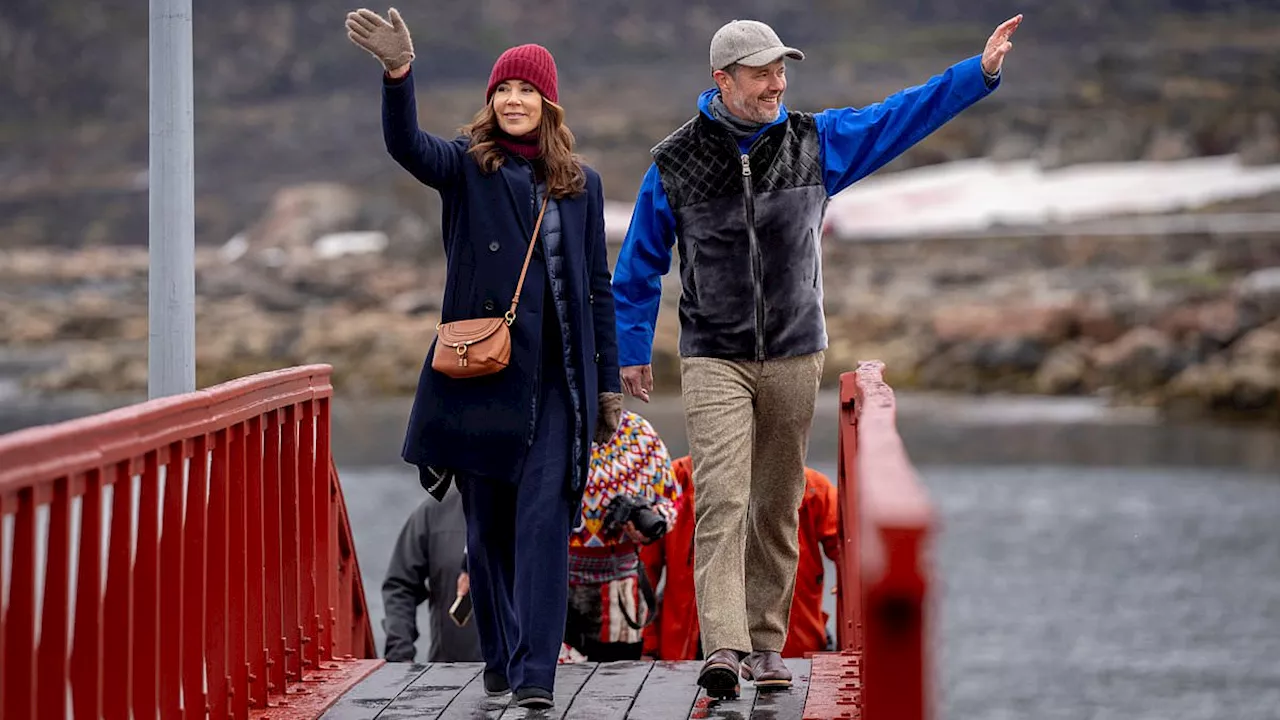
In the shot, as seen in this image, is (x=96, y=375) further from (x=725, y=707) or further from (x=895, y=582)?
(x=895, y=582)

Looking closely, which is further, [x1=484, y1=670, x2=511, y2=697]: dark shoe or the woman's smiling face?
[x1=484, y1=670, x2=511, y2=697]: dark shoe

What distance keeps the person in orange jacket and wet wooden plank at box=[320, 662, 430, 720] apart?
0.95 meters

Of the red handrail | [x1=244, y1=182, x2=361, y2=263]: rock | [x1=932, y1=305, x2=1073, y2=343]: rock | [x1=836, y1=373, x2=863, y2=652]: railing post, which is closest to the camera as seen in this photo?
the red handrail

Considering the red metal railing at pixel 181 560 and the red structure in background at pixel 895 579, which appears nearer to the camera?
the red structure in background at pixel 895 579

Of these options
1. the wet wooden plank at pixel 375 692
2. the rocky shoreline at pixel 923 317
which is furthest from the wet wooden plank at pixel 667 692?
the rocky shoreline at pixel 923 317

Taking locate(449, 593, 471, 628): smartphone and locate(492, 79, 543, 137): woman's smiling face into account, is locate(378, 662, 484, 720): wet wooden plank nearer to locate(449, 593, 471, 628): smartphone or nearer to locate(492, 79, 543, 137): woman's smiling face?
locate(449, 593, 471, 628): smartphone

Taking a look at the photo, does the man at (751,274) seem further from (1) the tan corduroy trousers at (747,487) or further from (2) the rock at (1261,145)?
(2) the rock at (1261,145)

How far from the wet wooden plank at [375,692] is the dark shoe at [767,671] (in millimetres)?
883

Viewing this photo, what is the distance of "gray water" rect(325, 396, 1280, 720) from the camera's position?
2469cm

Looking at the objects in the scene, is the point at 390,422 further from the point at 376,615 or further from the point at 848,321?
the point at 376,615

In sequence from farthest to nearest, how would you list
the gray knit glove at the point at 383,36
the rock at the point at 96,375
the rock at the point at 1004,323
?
1. the rock at the point at 96,375
2. the rock at the point at 1004,323
3. the gray knit glove at the point at 383,36

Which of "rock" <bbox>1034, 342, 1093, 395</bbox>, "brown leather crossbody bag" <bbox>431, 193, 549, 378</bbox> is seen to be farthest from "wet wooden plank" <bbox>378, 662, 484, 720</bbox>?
"rock" <bbox>1034, 342, 1093, 395</bbox>

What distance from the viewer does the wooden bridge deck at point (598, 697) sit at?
4.89 m

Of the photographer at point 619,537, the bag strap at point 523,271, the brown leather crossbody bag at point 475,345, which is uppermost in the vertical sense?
the bag strap at point 523,271
